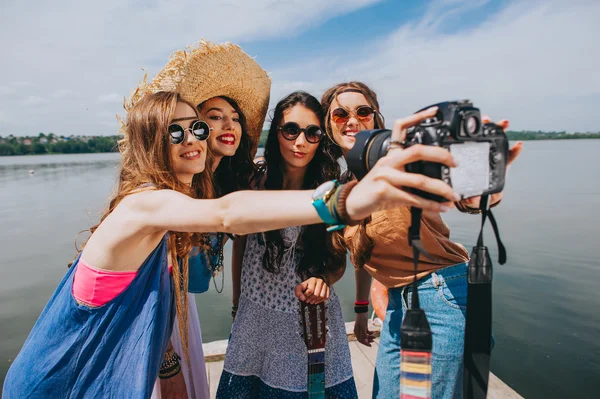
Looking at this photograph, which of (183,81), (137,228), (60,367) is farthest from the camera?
(183,81)

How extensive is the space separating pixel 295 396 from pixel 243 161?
1.53 metres

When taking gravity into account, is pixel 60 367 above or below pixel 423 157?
below

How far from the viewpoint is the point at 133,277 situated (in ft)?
4.67

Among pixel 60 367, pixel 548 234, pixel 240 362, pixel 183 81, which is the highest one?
pixel 183 81

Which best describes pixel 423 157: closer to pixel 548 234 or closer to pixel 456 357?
pixel 456 357

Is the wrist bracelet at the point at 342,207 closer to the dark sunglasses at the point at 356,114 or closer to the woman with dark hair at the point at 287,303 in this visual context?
the woman with dark hair at the point at 287,303

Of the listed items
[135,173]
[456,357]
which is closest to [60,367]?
[135,173]

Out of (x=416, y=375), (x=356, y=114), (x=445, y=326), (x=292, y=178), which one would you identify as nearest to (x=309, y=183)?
(x=292, y=178)

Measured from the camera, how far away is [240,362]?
1982 mm

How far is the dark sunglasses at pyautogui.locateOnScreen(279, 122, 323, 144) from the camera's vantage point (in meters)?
2.24

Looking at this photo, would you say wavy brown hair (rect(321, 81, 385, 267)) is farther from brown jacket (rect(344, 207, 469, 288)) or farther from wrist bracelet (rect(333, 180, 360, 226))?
wrist bracelet (rect(333, 180, 360, 226))

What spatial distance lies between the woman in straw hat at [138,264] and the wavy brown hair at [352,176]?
0.82 m

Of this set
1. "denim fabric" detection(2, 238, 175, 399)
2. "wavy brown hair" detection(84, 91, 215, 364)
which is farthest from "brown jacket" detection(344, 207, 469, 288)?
"denim fabric" detection(2, 238, 175, 399)

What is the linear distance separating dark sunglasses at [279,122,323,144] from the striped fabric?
1.45m
